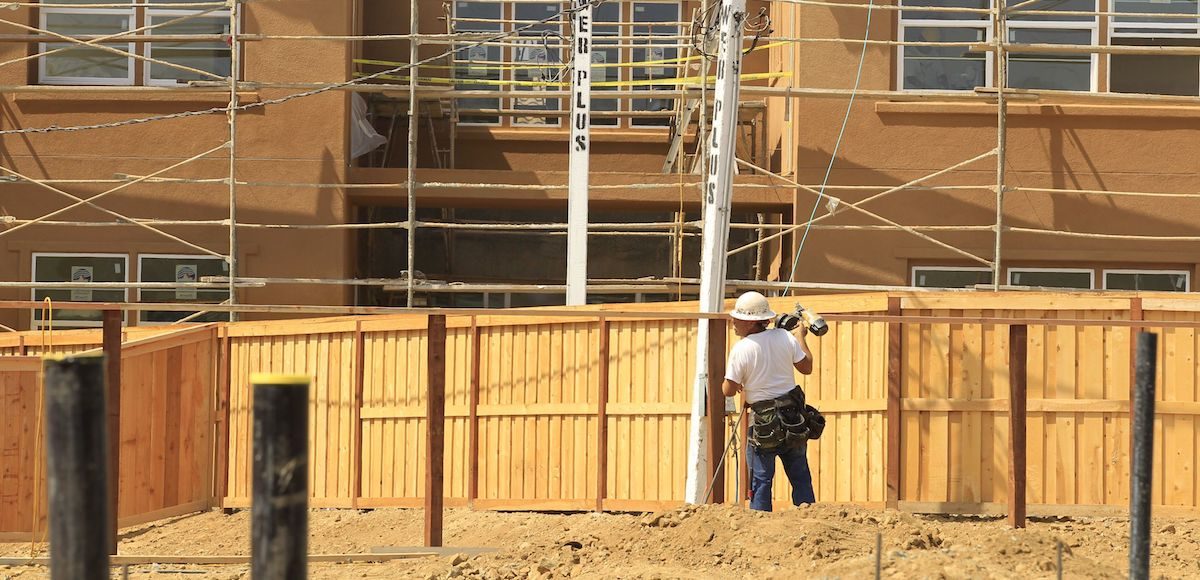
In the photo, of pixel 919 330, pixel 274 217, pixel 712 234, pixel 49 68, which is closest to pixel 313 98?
pixel 274 217

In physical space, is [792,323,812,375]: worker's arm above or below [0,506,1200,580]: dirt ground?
above

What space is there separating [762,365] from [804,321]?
2.25 ft

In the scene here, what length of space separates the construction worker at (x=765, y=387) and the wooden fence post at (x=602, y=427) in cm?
264

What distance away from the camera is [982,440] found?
11289mm

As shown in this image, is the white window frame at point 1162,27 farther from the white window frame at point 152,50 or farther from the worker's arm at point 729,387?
the white window frame at point 152,50

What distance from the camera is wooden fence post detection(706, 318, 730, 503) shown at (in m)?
10.0

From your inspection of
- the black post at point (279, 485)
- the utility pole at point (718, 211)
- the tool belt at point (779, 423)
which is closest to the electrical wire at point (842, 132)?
the utility pole at point (718, 211)

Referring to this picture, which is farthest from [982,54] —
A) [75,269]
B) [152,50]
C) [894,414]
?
[75,269]

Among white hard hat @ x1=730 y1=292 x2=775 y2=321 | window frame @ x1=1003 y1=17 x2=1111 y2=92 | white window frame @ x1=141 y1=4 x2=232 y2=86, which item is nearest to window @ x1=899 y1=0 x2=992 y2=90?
window frame @ x1=1003 y1=17 x2=1111 y2=92

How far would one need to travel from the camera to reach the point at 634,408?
12.0 meters

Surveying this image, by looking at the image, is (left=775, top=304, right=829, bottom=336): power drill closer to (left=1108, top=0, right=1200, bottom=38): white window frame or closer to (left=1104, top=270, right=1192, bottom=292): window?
(left=1104, top=270, right=1192, bottom=292): window

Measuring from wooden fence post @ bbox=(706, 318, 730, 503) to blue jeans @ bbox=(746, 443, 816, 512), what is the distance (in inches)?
18.6

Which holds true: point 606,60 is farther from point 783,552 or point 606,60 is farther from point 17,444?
point 783,552

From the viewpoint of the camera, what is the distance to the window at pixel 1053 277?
51.7ft
